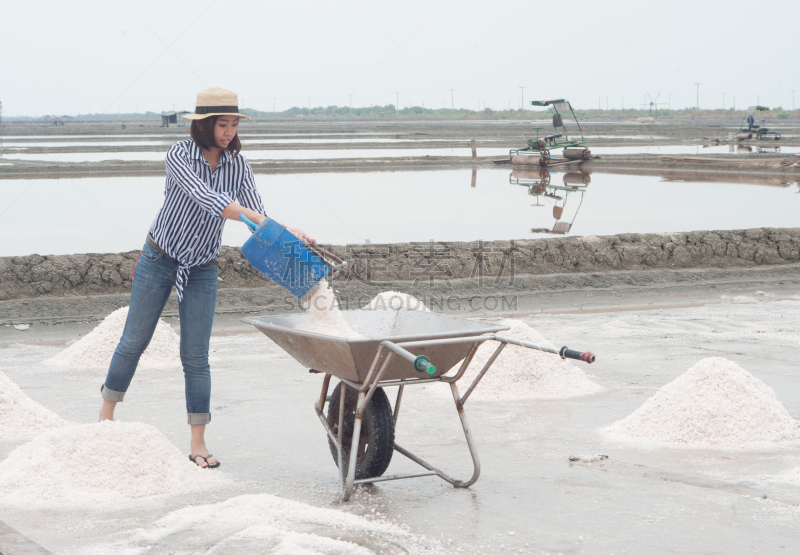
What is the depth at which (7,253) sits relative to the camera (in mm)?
11281

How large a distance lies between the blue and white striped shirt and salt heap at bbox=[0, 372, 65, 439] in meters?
1.36

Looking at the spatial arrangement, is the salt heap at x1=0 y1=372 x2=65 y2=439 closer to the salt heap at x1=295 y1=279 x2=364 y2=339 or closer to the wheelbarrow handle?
the salt heap at x1=295 y1=279 x2=364 y2=339

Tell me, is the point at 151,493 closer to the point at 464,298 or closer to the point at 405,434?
the point at 405,434

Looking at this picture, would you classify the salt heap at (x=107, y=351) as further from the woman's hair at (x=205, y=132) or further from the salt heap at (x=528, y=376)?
the woman's hair at (x=205, y=132)

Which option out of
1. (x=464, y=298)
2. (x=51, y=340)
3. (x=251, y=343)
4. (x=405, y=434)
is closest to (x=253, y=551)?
(x=405, y=434)

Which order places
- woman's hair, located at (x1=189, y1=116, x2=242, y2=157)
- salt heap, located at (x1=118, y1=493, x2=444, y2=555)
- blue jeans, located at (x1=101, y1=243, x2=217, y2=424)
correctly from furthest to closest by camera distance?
blue jeans, located at (x1=101, y1=243, x2=217, y2=424)
woman's hair, located at (x1=189, y1=116, x2=242, y2=157)
salt heap, located at (x1=118, y1=493, x2=444, y2=555)

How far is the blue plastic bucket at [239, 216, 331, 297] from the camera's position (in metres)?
3.86

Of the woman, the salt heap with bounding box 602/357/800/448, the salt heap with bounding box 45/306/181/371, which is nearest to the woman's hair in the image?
the woman

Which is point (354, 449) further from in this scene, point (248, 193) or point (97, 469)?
point (248, 193)

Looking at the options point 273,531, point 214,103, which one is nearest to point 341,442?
point 273,531

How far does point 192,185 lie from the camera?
383cm

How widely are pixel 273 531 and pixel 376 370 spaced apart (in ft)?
2.62

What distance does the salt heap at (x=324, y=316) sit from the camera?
4203 millimetres

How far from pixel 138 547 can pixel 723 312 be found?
6753 millimetres
